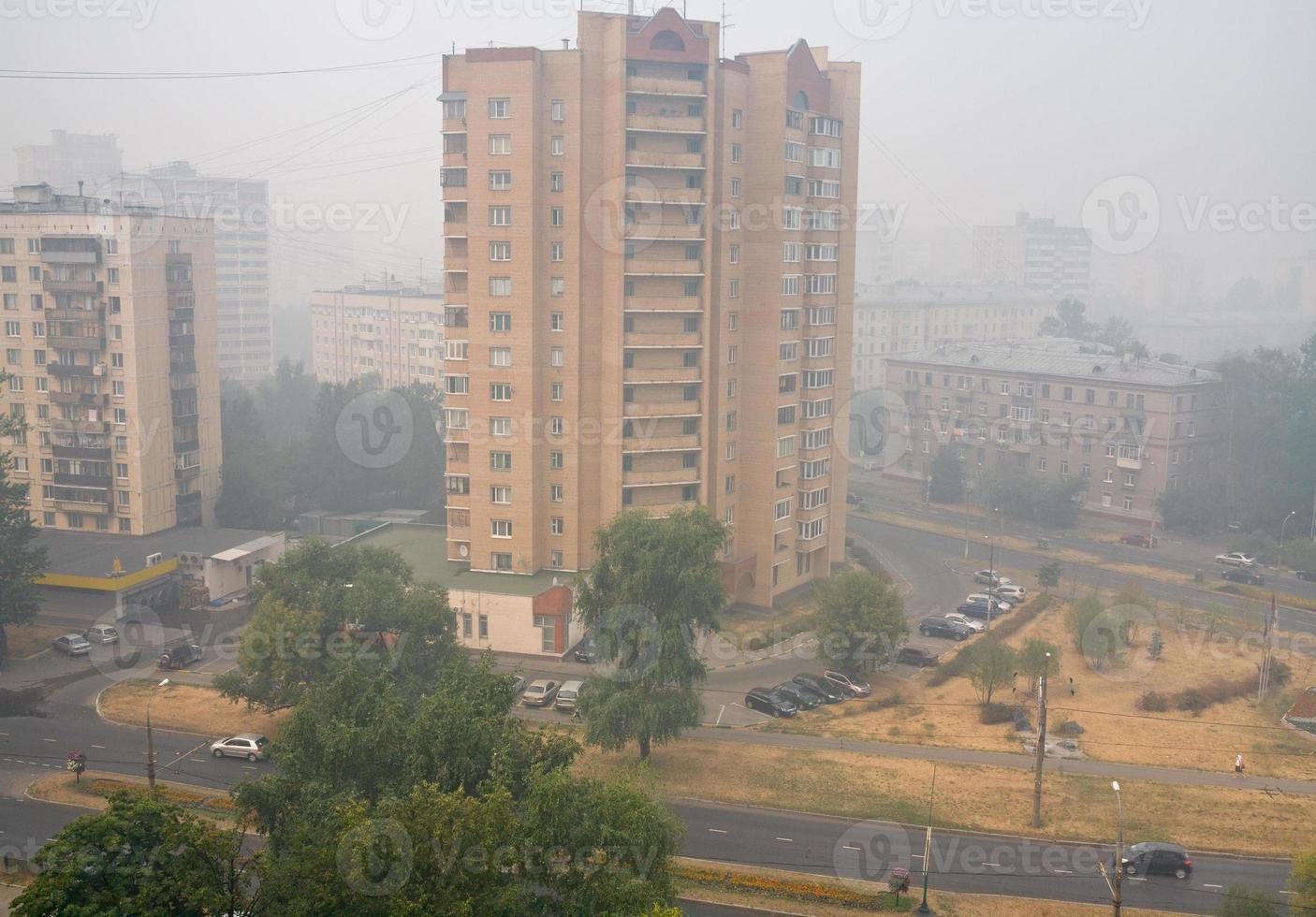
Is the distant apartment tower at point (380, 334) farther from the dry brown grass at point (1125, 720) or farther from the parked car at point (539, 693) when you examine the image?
the dry brown grass at point (1125, 720)

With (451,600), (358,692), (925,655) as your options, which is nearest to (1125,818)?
(925,655)

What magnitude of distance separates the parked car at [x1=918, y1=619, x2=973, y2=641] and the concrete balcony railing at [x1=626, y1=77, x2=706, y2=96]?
18074 millimetres

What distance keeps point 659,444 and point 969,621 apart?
11753 mm

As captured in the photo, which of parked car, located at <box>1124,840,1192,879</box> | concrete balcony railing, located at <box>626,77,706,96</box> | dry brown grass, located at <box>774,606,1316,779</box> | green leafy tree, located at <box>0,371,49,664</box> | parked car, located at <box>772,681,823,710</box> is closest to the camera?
parked car, located at <box>1124,840,1192,879</box>

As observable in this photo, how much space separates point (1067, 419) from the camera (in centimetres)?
5438

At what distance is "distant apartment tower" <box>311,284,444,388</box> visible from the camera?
252 feet

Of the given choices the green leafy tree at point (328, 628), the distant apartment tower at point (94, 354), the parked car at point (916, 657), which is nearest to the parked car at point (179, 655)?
the green leafy tree at point (328, 628)

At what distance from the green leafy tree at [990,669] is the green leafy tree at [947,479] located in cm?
2618

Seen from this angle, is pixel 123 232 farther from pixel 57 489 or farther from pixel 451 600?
pixel 451 600

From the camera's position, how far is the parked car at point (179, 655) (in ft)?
105

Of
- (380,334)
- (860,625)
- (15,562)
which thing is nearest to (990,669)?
(860,625)

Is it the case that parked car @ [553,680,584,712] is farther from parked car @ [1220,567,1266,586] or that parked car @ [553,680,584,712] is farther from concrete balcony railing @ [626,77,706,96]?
parked car @ [1220,567,1266,586]

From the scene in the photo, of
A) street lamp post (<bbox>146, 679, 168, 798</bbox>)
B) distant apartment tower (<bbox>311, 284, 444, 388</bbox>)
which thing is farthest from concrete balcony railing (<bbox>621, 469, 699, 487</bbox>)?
distant apartment tower (<bbox>311, 284, 444, 388</bbox>)

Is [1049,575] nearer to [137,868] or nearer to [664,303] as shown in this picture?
[664,303]
